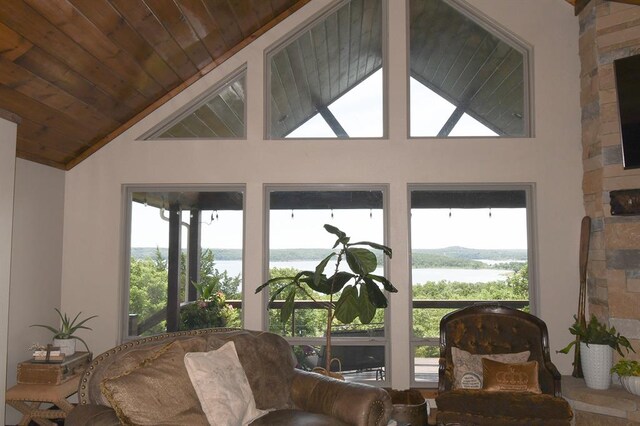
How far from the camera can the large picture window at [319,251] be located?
4859 mm

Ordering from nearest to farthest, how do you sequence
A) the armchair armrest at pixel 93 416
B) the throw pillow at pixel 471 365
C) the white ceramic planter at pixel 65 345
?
1. the armchair armrest at pixel 93 416
2. the throw pillow at pixel 471 365
3. the white ceramic planter at pixel 65 345

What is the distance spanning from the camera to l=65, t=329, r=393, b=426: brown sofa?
2.77 metres

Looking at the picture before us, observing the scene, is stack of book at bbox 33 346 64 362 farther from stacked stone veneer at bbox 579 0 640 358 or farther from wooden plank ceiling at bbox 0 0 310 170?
stacked stone veneer at bbox 579 0 640 358

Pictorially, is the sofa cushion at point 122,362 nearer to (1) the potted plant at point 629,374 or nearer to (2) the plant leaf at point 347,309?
(2) the plant leaf at point 347,309

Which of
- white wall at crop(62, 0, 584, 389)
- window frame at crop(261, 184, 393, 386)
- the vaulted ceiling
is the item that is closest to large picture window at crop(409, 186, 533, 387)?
white wall at crop(62, 0, 584, 389)

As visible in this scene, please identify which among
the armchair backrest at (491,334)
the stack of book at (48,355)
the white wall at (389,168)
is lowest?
the stack of book at (48,355)

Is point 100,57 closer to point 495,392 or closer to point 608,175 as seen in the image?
point 495,392

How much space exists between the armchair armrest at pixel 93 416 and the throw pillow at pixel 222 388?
1.46 feet

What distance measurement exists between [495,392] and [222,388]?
1.93m

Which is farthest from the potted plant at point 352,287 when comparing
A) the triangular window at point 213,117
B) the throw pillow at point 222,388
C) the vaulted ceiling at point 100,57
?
the vaulted ceiling at point 100,57

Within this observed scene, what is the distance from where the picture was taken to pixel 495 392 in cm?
373

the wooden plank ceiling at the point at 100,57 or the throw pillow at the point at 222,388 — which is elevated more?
the wooden plank ceiling at the point at 100,57

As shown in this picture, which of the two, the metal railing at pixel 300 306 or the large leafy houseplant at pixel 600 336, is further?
the metal railing at pixel 300 306

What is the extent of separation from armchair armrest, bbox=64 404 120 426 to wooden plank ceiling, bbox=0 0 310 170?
1.99 metres
